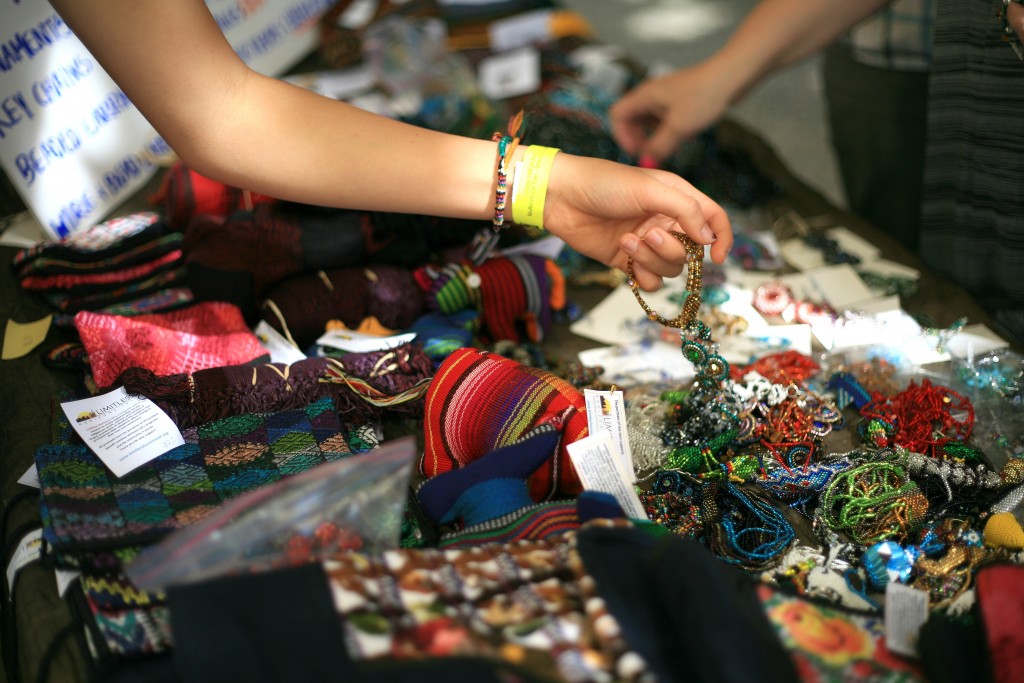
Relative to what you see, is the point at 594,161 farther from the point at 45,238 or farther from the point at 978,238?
the point at 45,238

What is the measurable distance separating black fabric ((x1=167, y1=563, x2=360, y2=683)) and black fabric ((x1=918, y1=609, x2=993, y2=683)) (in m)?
0.56

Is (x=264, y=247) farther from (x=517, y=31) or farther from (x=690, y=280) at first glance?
(x=517, y=31)

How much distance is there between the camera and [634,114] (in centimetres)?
186

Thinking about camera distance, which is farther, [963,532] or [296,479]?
[963,532]

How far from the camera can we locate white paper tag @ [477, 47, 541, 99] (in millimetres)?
2311

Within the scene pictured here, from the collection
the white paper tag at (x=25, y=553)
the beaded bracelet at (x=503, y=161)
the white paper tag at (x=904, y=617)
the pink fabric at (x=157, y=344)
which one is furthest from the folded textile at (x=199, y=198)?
the white paper tag at (x=904, y=617)

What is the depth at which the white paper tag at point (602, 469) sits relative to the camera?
3.54 feet

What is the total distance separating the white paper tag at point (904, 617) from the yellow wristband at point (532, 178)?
0.69 metres

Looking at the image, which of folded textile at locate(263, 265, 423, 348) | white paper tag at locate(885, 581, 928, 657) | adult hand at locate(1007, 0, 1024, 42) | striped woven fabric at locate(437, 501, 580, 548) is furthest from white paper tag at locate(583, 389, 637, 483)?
adult hand at locate(1007, 0, 1024, 42)

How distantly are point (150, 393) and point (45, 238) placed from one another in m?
0.66

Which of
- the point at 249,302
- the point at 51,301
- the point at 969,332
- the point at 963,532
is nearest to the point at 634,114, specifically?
the point at 969,332

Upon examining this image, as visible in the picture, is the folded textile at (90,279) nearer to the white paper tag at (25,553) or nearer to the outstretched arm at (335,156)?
the outstretched arm at (335,156)

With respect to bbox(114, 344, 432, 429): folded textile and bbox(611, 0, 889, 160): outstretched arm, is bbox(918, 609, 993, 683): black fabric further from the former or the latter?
bbox(611, 0, 889, 160): outstretched arm

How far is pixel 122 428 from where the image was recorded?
112cm
